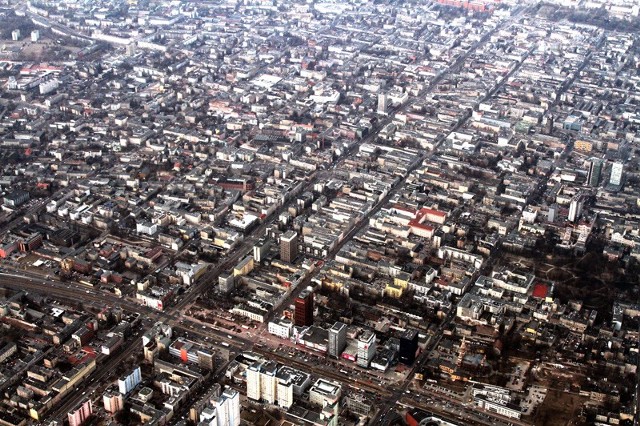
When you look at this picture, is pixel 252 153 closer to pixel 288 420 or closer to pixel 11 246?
pixel 11 246

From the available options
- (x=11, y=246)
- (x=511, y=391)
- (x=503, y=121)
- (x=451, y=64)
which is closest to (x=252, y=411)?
(x=511, y=391)

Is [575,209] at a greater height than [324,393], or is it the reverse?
[575,209]

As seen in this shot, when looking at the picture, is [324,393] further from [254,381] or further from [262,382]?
[254,381]

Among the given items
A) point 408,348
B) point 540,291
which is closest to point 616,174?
point 540,291

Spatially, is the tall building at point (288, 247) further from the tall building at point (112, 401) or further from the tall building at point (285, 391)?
the tall building at point (112, 401)

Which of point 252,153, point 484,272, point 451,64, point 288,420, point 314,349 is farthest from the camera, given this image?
point 451,64

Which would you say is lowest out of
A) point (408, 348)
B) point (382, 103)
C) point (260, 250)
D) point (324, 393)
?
point (324, 393)

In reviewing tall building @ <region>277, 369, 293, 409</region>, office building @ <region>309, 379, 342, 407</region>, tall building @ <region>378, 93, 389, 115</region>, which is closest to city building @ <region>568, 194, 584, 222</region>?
tall building @ <region>378, 93, 389, 115</region>
